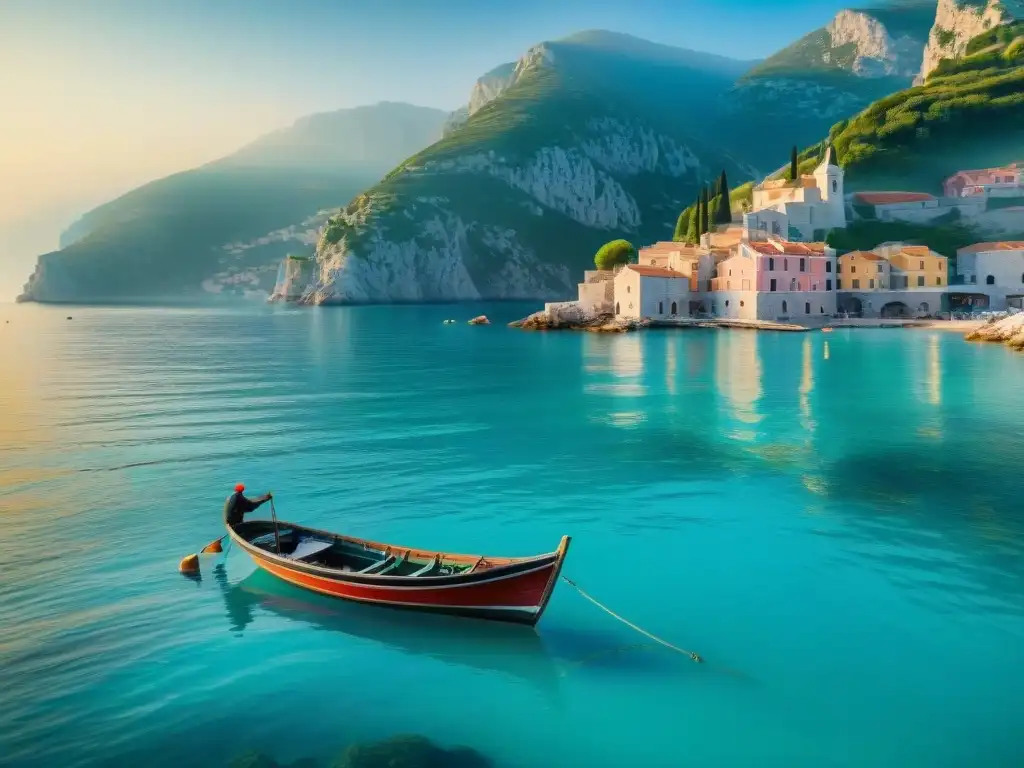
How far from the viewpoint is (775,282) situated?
274 ft

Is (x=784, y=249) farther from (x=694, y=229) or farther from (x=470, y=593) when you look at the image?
(x=470, y=593)

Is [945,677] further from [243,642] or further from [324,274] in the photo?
[324,274]

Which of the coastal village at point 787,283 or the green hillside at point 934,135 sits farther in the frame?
the green hillside at point 934,135

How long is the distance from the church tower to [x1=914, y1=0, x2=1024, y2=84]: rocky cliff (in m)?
65.7

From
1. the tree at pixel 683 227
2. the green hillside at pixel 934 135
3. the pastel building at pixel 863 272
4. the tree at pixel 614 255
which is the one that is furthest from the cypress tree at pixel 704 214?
the green hillside at pixel 934 135

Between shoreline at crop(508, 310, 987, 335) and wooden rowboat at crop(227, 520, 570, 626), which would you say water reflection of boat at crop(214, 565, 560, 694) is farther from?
shoreline at crop(508, 310, 987, 335)

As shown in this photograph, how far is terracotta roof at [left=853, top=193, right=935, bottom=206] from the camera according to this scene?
107 meters

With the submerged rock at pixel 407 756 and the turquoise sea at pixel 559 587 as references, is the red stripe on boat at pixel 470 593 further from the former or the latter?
the submerged rock at pixel 407 756

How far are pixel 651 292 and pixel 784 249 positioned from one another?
1490 cm

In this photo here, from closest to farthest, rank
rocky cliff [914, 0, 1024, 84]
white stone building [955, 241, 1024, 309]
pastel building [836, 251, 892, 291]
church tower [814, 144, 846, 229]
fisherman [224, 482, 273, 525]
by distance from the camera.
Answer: fisherman [224, 482, 273, 525], white stone building [955, 241, 1024, 309], pastel building [836, 251, 892, 291], church tower [814, 144, 846, 229], rocky cliff [914, 0, 1024, 84]

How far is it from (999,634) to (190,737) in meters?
12.3

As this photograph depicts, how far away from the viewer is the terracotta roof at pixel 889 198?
107375mm

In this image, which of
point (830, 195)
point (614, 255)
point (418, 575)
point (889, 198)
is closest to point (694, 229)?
point (614, 255)

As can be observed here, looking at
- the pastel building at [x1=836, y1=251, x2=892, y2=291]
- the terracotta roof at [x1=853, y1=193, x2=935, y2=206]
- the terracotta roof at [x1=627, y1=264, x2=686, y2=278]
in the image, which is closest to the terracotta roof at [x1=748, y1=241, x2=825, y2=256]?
the pastel building at [x1=836, y1=251, x2=892, y2=291]
